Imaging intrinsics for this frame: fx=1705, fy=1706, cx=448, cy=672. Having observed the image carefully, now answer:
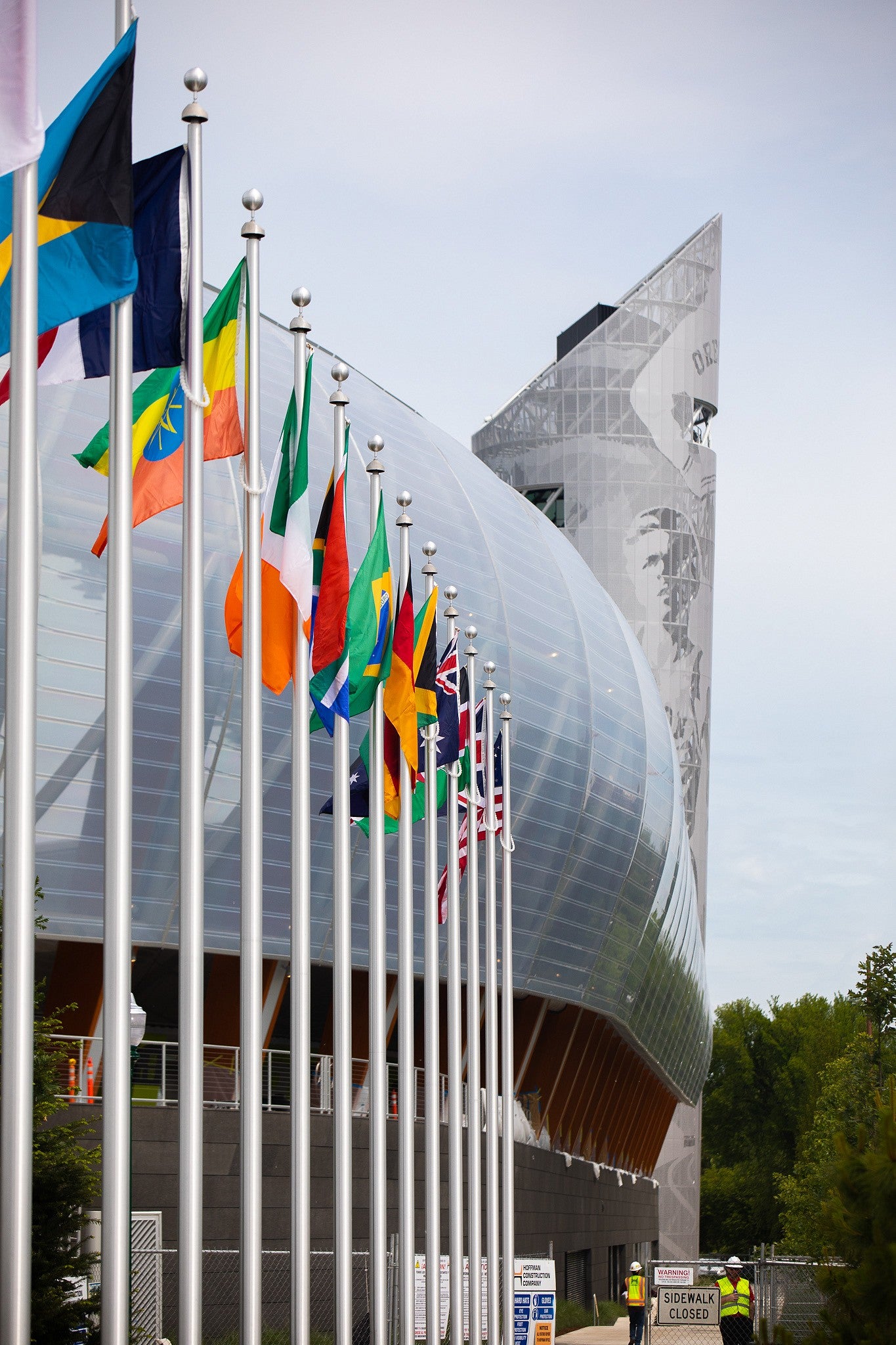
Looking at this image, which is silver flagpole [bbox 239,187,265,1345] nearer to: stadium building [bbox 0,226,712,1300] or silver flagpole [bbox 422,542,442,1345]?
silver flagpole [bbox 422,542,442,1345]

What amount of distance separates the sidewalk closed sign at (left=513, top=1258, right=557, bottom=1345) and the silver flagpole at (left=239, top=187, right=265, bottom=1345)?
11.4 meters

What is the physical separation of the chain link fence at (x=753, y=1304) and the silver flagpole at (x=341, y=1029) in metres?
3.82

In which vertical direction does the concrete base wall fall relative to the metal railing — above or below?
below

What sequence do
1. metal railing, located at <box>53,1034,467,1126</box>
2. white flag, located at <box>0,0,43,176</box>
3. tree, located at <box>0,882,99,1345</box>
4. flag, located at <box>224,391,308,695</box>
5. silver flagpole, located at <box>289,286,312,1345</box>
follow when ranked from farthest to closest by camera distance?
metal railing, located at <box>53,1034,467,1126</box>
tree, located at <box>0,882,99,1345</box>
flag, located at <box>224,391,308,695</box>
silver flagpole, located at <box>289,286,312,1345</box>
white flag, located at <box>0,0,43,176</box>

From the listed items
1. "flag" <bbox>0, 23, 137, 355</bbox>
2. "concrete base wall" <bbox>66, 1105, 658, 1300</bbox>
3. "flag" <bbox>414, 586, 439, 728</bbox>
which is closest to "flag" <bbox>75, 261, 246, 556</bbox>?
"flag" <bbox>0, 23, 137, 355</bbox>

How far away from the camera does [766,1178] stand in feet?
340

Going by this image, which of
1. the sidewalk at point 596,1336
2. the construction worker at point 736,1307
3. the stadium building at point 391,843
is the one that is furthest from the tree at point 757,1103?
the construction worker at point 736,1307

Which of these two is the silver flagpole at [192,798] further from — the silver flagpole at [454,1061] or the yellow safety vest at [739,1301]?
the yellow safety vest at [739,1301]

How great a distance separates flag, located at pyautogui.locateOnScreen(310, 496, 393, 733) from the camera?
1680cm

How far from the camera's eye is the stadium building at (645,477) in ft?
276

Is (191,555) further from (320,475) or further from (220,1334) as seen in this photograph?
(320,475)

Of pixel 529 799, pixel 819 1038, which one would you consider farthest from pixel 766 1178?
pixel 529 799

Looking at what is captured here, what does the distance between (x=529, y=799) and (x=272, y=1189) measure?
14.6 meters

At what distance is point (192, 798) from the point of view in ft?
41.0
